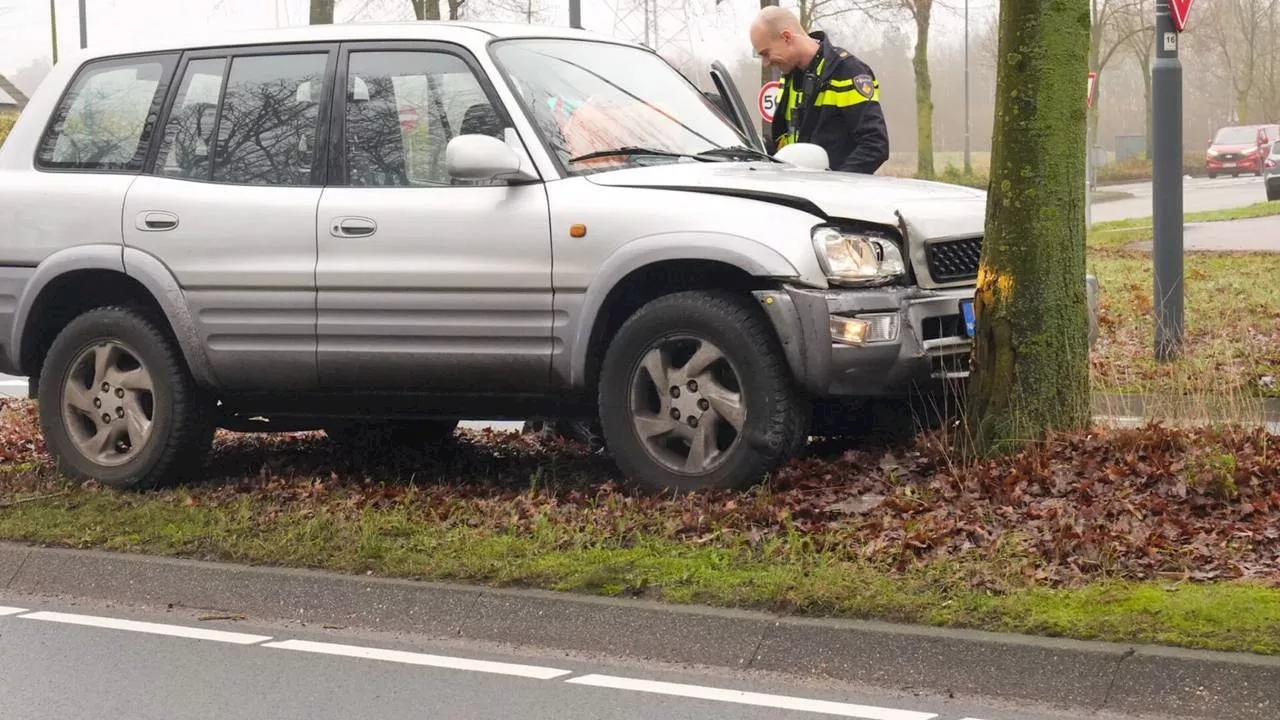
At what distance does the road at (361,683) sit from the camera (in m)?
5.18

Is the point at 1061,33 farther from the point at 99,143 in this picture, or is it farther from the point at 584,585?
the point at 99,143

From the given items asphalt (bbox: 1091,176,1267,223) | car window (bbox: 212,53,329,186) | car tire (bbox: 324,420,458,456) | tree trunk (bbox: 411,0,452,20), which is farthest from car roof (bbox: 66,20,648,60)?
asphalt (bbox: 1091,176,1267,223)

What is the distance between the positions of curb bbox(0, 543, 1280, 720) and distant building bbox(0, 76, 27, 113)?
70.3 meters

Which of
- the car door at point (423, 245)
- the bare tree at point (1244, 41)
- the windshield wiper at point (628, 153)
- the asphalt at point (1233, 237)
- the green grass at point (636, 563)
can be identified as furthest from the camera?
the bare tree at point (1244, 41)

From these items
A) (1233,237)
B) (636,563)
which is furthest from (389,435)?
(1233,237)

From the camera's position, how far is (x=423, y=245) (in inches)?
300

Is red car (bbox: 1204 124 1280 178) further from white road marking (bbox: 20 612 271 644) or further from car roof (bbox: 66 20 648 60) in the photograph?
white road marking (bbox: 20 612 271 644)

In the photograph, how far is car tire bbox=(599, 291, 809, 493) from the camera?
714 cm

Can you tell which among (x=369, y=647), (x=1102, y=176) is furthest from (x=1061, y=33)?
(x=1102, y=176)

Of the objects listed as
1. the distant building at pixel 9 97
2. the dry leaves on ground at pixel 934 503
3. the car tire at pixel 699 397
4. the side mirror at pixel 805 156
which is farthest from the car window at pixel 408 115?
the distant building at pixel 9 97

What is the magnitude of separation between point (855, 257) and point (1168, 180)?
5716mm

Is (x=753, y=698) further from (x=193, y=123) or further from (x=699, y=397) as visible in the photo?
(x=193, y=123)

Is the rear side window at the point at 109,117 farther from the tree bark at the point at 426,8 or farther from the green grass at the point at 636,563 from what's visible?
the tree bark at the point at 426,8

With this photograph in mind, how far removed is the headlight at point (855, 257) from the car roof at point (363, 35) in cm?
187
